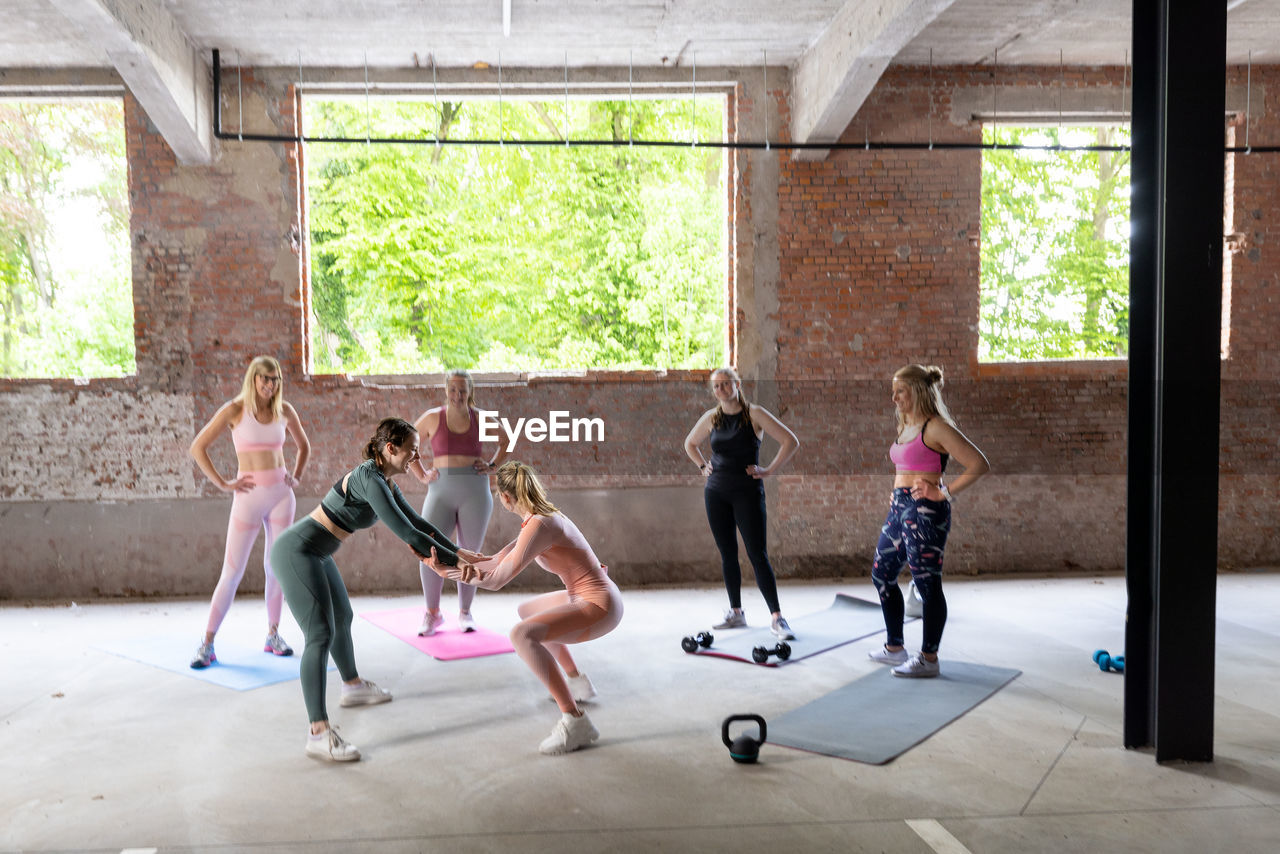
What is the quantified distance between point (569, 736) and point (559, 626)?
44 cm

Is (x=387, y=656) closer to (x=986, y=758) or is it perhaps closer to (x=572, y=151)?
(x=986, y=758)

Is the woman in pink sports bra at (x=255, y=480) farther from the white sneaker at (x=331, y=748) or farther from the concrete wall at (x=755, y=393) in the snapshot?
the concrete wall at (x=755, y=393)

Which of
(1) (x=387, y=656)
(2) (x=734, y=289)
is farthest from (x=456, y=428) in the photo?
(2) (x=734, y=289)

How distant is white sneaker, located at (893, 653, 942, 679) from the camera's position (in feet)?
16.1

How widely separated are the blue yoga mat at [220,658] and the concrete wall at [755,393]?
1661 millimetres

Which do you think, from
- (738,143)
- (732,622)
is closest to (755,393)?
(738,143)

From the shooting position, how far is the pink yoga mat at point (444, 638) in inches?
217

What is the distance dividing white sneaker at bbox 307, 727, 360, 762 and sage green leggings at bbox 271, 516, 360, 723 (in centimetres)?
7

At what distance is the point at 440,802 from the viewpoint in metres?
3.33

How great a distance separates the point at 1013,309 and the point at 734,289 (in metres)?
4.30

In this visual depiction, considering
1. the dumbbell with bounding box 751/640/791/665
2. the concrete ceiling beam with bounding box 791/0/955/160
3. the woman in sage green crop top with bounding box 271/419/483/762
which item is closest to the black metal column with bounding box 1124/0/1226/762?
the dumbbell with bounding box 751/640/791/665

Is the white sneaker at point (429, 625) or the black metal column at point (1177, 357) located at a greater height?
the black metal column at point (1177, 357)

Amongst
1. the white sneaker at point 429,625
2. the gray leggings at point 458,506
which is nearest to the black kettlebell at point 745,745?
the gray leggings at point 458,506

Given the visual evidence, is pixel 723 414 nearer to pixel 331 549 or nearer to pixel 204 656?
pixel 331 549
